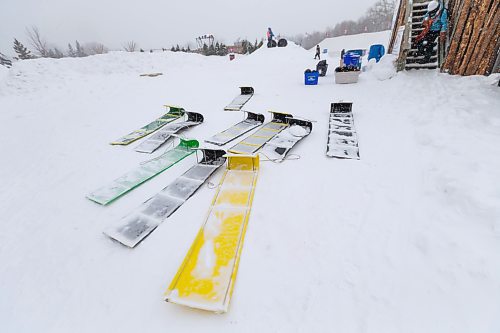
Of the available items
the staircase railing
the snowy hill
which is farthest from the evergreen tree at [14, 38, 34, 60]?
A: the staircase railing

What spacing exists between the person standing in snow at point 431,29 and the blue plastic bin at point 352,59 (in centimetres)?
232

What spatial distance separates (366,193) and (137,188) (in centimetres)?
368

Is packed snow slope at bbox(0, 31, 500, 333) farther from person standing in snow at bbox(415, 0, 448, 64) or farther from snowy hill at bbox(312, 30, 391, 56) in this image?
snowy hill at bbox(312, 30, 391, 56)

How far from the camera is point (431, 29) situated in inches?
259

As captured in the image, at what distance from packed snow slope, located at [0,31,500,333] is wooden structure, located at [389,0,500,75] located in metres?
0.51

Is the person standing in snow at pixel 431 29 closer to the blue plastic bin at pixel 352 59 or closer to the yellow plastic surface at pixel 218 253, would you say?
the blue plastic bin at pixel 352 59

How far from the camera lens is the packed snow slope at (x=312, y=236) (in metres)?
2.05

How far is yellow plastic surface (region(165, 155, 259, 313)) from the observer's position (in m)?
2.18

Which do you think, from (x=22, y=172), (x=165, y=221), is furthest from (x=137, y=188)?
(x=22, y=172)

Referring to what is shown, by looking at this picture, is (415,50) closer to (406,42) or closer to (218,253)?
(406,42)

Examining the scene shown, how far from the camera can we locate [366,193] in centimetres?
320

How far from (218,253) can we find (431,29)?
8.53 meters

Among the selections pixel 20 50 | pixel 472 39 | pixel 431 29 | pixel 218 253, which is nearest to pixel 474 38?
pixel 472 39

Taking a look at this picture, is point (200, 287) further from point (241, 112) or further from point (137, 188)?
point (241, 112)
